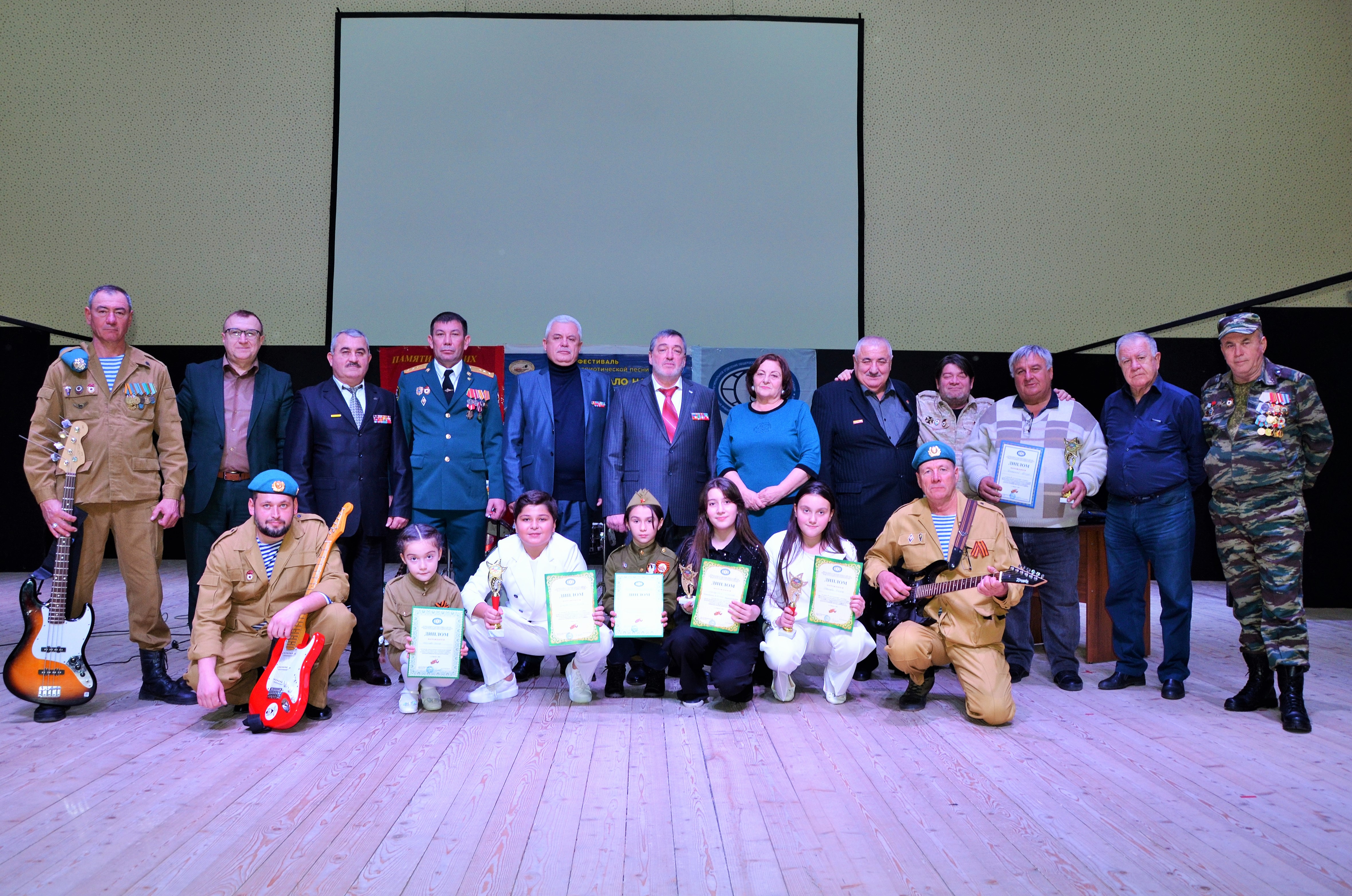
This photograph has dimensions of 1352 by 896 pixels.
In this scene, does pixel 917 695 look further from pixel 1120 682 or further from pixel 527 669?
pixel 527 669

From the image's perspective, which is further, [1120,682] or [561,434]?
[561,434]

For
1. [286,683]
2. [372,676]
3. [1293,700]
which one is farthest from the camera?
[372,676]

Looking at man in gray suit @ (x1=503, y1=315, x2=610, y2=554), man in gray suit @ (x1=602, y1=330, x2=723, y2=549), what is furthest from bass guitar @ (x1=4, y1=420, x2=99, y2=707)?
man in gray suit @ (x1=602, y1=330, x2=723, y2=549)

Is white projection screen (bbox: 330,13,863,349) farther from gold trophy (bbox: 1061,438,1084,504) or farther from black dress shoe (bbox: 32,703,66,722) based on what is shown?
black dress shoe (bbox: 32,703,66,722)

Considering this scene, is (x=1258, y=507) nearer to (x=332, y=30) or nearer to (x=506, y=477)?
(x=506, y=477)

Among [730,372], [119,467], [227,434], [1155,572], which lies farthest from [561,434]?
[730,372]

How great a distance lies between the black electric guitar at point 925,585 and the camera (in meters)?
3.28

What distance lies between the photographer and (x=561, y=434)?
3957mm

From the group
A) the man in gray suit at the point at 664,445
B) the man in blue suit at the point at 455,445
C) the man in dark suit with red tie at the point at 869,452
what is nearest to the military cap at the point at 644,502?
the man in gray suit at the point at 664,445

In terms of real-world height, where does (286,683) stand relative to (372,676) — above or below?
above

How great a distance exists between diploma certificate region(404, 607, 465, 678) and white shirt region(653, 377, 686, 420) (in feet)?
4.25

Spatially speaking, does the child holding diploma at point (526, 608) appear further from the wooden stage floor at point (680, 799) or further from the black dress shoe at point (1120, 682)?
the black dress shoe at point (1120, 682)

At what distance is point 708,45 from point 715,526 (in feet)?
19.2

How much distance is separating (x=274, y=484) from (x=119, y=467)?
0.75 m
